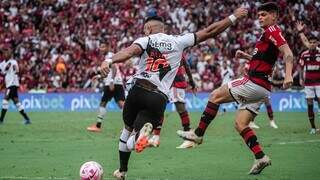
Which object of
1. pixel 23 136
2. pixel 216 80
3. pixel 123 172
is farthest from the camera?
pixel 216 80

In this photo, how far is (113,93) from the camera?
853 inches

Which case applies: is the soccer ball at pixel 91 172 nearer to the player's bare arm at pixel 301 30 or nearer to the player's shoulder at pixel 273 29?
the player's shoulder at pixel 273 29

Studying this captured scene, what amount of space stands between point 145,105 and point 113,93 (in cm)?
1199

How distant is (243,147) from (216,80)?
1886 centimetres

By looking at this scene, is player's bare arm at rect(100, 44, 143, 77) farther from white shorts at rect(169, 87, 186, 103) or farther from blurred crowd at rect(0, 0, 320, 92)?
blurred crowd at rect(0, 0, 320, 92)

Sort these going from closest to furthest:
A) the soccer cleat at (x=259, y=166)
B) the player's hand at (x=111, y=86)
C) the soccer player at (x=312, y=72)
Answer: the soccer cleat at (x=259, y=166) < the soccer player at (x=312, y=72) < the player's hand at (x=111, y=86)

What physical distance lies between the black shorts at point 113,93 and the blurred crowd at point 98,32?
12574mm

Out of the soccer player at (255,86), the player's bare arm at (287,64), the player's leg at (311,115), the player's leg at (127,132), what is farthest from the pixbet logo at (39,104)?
the player's bare arm at (287,64)

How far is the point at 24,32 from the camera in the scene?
38781 millimetres

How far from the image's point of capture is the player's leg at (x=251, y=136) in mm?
11047

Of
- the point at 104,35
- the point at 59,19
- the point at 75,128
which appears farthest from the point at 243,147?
the point at 59,19

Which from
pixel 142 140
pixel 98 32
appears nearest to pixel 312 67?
pixel 142 140

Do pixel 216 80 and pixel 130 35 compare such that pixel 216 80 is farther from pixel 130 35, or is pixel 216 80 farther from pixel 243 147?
pixel 243 147

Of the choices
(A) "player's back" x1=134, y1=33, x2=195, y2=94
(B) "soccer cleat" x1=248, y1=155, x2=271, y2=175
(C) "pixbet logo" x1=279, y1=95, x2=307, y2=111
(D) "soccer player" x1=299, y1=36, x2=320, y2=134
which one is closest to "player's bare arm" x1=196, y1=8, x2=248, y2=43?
(A) "player's back" x1=134, y1=33, x2=195, y2=94
